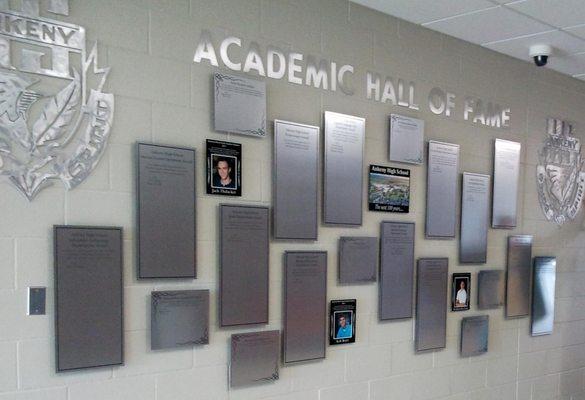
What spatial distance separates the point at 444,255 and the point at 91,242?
2057mm

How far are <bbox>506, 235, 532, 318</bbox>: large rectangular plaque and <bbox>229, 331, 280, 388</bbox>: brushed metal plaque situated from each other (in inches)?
74.4

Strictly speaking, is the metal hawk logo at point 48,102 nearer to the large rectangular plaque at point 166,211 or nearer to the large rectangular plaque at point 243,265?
the large rectangular plaque at point 166,211

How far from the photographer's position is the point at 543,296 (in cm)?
376

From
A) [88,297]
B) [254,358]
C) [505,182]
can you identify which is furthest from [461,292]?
[88,297]

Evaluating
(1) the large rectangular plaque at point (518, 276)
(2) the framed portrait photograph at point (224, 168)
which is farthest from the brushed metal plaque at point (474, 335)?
(2) the framed portrait photograph at point (224, 168)

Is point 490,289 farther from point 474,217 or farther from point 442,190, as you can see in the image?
point 442,190

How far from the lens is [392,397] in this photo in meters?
2.90

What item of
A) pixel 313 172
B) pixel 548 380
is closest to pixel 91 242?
pixel 313 172

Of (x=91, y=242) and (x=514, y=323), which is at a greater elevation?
(x=91, y=242)

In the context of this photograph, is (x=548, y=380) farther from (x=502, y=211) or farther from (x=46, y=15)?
(x=46, y=15)

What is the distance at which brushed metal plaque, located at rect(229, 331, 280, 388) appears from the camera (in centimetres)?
229

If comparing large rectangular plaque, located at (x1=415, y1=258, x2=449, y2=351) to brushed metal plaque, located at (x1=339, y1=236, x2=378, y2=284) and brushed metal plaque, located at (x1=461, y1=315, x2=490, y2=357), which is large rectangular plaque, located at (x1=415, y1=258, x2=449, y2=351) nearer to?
brushed metal plaque, located at (x1=461, y1=315, x2=490, y2=357)

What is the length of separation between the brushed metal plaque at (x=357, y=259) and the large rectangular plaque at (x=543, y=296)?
158 centimetres

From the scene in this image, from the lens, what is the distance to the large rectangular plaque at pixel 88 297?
187cm
